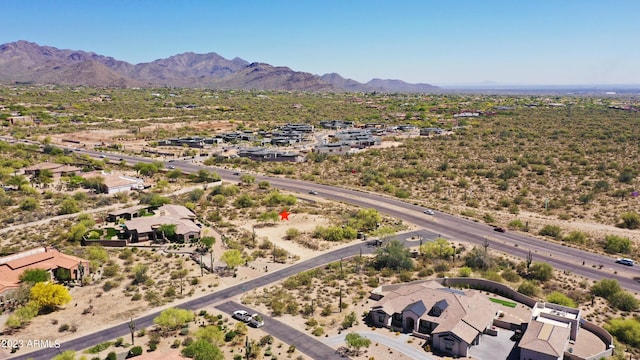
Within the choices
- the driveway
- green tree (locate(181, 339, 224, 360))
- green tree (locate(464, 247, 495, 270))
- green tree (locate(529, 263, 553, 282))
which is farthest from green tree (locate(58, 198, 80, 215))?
green tree (locate(529, 263, 553, 282))

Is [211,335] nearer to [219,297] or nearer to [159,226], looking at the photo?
[219,297]

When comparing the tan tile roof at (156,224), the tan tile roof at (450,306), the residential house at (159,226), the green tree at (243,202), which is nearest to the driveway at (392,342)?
the tan tile roof at (450,306)

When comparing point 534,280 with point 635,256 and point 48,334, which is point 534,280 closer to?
point 635,256

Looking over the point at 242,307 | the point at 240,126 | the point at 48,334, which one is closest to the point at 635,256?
the point at 242,307

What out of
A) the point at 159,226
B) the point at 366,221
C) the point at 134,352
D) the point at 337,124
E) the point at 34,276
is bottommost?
the point at 134,352

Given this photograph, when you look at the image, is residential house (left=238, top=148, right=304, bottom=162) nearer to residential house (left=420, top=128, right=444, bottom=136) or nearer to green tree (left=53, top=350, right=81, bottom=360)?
residential house (left=420, top=128, right=444, bottom=136)

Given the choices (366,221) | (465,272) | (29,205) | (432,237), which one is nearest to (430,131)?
(366,221)
